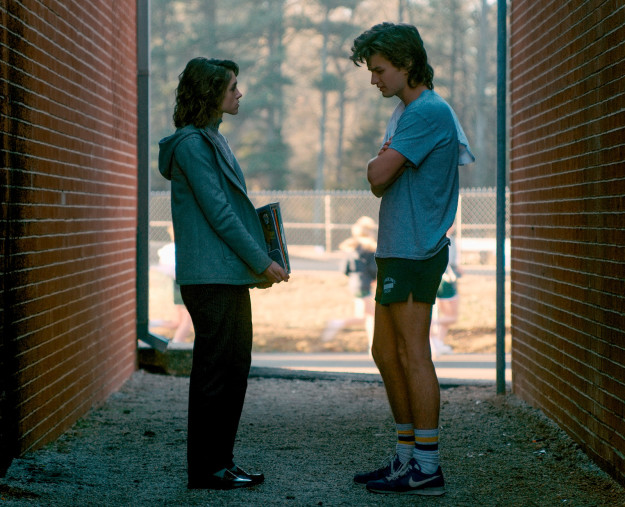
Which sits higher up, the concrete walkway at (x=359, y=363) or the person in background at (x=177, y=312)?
the person in background at (x=177, y=312)

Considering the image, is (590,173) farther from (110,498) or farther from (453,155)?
(110,498)

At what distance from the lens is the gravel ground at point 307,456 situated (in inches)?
159

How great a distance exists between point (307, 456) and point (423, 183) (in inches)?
69.8

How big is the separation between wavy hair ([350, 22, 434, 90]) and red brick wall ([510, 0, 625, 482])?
90 cm

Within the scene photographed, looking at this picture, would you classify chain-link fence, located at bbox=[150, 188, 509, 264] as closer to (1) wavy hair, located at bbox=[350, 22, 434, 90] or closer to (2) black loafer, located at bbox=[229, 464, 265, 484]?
(1) wavy hair, located at bbox=[350, 22, 434, 90]

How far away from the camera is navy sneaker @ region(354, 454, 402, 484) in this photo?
4.13 m

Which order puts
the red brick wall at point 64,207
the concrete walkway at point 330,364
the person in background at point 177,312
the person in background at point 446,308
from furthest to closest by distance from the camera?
the person in background at point 446,308
the person in background at point 177,312
the concrete walkway at point 330,364
the red brick wall at point 64,207

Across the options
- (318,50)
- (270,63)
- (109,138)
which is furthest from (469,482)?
(318,50)

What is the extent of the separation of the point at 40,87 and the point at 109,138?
1868 mm

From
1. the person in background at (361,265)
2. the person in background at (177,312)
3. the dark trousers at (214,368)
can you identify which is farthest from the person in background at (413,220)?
the person in background at (361,265)

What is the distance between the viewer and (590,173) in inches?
180

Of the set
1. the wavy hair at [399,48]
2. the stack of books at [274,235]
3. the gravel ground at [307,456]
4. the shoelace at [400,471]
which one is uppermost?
the wavy hair at [399,48]

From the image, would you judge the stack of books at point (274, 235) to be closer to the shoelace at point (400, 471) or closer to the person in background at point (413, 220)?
the person in background at point (413, 220)

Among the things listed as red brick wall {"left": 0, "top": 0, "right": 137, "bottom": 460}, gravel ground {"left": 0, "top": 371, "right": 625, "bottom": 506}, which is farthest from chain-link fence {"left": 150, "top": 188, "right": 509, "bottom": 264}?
gravel ground {"left": 0, "top": 371, "right": 625, "bottom": 506}
